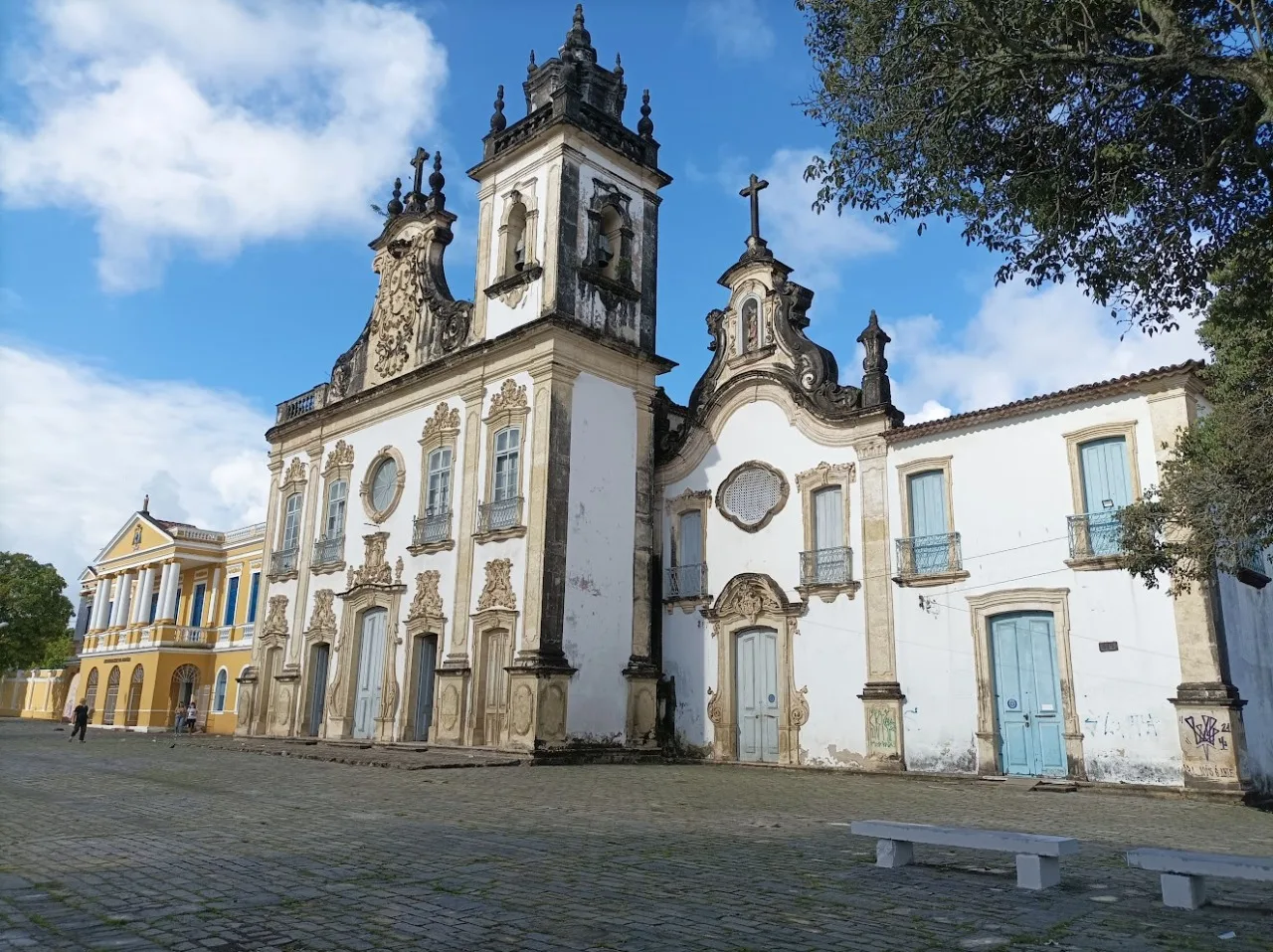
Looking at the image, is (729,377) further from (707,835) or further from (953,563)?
(707,835)

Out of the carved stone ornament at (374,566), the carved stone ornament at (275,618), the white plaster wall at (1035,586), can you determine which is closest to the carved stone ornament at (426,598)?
the carved stone ornament at (374,566)

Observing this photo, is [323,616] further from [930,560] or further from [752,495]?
[930,560]

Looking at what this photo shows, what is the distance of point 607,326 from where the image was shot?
1978 centimetres

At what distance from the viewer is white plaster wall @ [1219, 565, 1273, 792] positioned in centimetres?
1313

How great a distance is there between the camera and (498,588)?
18.2 meters

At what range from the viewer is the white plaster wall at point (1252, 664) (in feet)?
43.1

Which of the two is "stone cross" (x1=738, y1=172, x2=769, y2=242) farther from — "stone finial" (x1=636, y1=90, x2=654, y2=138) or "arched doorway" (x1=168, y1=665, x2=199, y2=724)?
"arched doorway" (x1=168, y1=665, x2=199, y2=724)

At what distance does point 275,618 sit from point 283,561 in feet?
4.55

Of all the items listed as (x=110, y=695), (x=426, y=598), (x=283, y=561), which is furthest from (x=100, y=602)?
(x=426, y=598)

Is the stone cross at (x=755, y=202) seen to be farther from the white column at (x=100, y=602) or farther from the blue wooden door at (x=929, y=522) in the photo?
the white column at (x=100, y=602)

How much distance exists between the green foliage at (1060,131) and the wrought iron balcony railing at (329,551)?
52.5ft

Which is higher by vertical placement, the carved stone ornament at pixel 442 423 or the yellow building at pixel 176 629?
the carved stone ornament at pixel 442 423

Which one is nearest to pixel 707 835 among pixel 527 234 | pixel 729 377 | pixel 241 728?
pixel 729 377

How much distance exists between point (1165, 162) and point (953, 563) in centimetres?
766
